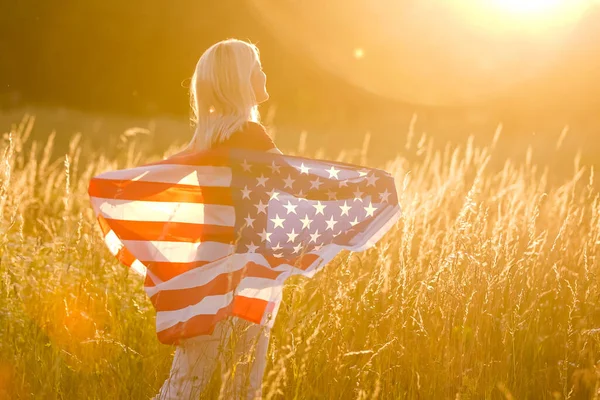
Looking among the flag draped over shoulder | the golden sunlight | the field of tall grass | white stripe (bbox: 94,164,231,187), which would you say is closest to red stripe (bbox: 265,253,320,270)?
the flag draped over shoulder

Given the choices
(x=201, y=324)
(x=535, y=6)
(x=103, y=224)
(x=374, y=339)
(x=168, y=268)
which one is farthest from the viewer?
(x=535, y=6)

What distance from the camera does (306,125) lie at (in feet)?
78.7

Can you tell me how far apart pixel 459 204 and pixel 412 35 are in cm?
2385

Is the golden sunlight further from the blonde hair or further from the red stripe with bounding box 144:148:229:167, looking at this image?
the red stripe with bounding box 144:148:229:167

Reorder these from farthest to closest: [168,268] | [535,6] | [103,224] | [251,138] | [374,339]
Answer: [535,6], [374,339], [103,224], [251,138], [168,268]

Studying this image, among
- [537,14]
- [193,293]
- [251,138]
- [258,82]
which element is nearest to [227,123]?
[251,138]

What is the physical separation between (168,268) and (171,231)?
18cm

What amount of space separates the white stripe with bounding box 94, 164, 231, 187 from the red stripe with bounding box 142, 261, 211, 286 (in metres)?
0.38

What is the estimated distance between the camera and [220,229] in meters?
3.02

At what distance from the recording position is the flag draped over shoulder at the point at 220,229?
2.84m

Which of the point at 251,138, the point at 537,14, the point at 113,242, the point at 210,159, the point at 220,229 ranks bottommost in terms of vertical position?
the point at 113,242

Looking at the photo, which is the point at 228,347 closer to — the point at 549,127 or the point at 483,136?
the point at 483,136

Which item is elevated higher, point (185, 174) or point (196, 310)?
point (185, 174)

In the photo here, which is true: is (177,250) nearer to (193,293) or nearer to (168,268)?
(168,268)
